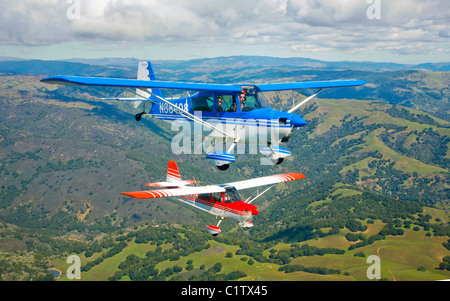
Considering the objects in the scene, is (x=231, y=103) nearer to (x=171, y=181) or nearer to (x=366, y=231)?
(x=171, y=181)

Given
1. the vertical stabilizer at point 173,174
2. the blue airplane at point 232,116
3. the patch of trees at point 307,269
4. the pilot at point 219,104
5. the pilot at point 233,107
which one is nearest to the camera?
the blue airplane at point 232,116

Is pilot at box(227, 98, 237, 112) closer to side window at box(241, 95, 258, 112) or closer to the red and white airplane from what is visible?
side window at box(241, 95, 258, 112)

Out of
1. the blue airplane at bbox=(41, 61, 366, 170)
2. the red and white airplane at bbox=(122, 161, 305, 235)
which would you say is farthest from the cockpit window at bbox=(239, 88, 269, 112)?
the red and white airplane at bbox=(122, 161, 305, 235)

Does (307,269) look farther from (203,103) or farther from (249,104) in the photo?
(249,104)

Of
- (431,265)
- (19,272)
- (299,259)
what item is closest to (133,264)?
(19,272)

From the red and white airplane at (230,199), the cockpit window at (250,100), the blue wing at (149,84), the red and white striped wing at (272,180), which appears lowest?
the red and white airplane at (230,199)

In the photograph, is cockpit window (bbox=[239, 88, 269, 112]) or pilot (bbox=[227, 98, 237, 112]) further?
pilot (bbox=[227, 98, 237, 112])

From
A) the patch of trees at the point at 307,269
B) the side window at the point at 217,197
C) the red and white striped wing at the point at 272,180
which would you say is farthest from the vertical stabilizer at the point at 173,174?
the patch of trees at the point at 307,269

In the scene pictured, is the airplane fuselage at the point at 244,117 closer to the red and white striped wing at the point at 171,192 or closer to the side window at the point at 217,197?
the red and white striped wing at the point at 171,192
